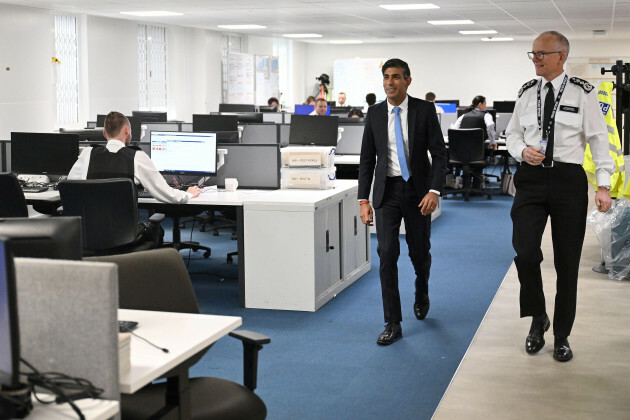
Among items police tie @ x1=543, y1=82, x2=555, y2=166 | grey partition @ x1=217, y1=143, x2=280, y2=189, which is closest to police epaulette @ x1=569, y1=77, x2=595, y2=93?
police tie @ x1=543, y1=82, x2=555, y2=166

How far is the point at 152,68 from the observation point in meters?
14.8

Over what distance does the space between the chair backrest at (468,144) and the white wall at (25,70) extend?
549 centimetres

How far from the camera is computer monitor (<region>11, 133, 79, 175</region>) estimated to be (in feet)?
20.3

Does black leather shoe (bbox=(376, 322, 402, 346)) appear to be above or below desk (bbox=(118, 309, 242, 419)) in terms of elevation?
below

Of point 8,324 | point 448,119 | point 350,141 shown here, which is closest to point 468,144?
point 350,141

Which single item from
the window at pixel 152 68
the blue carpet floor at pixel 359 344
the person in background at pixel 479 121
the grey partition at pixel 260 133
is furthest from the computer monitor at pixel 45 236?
the window at pixel 152 68

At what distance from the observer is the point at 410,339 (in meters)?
4.54

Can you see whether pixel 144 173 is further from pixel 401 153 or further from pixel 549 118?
pixel 549 118

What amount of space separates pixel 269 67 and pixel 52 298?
16638 mm

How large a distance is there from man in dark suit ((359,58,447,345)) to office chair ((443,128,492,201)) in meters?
6.11

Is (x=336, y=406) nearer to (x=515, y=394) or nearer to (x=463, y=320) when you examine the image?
(x=515, y=394)

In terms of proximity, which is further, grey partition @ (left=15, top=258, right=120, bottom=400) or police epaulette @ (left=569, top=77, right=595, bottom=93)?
police epaulette @ (left=569, top=77, right=595, bottom=93)

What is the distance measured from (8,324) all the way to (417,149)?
9.90 ft

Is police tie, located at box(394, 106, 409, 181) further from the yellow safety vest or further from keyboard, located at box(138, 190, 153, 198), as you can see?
keyboard, located at box(138, 190, 153, 198)
